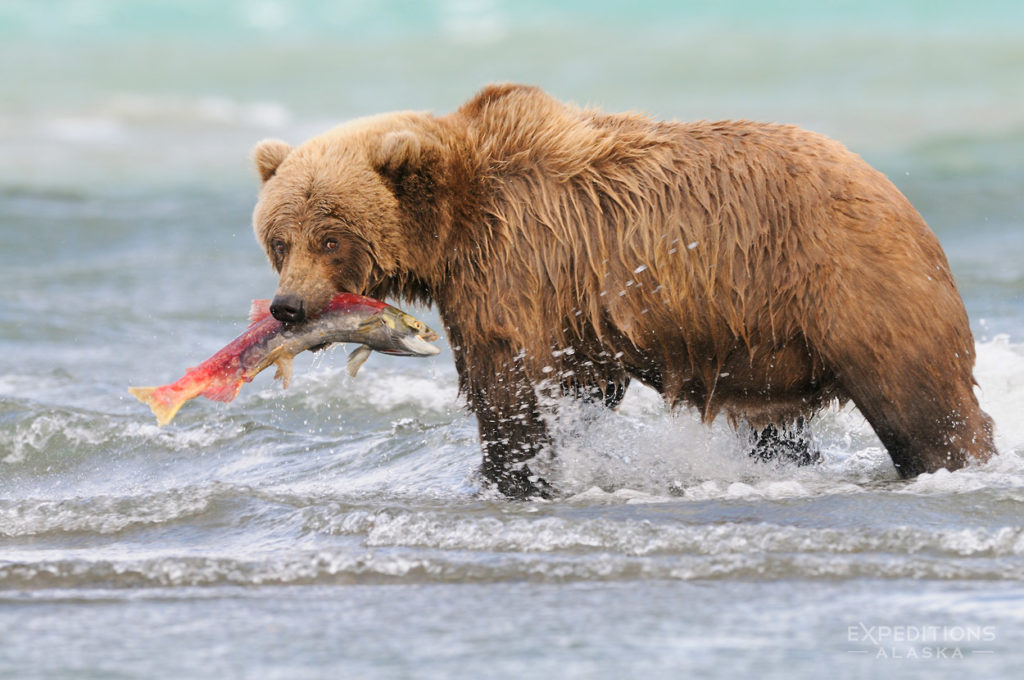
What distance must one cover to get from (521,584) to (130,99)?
24703 millimetres

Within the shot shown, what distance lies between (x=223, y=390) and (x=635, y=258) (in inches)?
66.1

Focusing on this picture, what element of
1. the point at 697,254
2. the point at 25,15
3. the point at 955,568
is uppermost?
the point at 25,15

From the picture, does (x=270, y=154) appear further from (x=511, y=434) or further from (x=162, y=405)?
(x=511, y=434)

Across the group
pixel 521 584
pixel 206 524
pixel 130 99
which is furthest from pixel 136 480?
pixel 130 99

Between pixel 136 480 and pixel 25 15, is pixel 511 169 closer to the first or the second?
pixel 136 480

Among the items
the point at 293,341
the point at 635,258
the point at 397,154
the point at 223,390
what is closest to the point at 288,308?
the point at 293,341

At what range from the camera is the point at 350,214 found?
5176 millimetres

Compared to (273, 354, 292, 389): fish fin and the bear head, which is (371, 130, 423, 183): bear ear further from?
(273, 354, 292, 389): fish fin

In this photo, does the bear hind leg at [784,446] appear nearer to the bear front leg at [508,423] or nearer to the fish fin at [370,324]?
the bear front leg at [508,423]

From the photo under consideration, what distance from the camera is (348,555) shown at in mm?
4734

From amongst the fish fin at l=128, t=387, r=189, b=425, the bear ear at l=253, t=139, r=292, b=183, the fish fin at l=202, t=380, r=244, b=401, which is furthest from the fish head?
the fish fin at l=128, t=387, r=189, b=425

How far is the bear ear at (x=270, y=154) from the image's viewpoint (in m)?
5.43

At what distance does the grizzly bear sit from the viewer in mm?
5176

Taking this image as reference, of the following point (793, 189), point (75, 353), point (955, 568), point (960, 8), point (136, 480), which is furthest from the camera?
point (960, 8)
